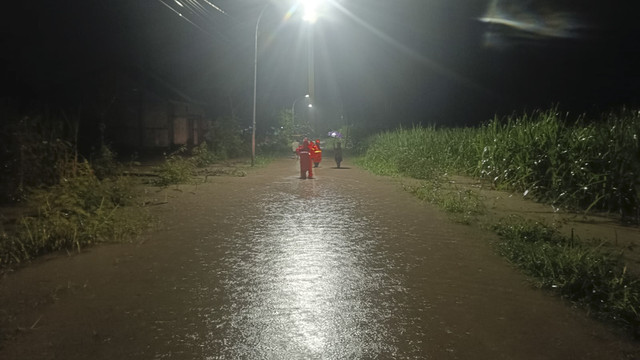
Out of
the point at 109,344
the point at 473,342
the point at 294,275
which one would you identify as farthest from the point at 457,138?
the point at 109,344

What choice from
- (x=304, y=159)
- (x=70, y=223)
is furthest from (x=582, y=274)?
(x=304, y=159)

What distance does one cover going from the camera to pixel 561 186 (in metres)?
9.43

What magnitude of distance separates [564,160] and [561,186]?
2.22ft

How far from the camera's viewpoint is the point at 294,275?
506 cm

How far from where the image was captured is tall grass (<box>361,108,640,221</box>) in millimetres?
8203

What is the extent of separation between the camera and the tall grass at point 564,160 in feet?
26.9

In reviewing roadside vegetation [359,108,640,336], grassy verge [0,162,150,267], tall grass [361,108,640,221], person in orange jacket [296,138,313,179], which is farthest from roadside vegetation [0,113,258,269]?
tall grass [361,108,640,221]

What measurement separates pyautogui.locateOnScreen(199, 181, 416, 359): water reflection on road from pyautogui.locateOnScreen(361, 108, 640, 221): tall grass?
4.36 metres

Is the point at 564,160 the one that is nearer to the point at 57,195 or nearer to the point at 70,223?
the point at 70,223

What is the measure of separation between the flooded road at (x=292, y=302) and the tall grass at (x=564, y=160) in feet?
9.76

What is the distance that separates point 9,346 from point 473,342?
3.40 meters

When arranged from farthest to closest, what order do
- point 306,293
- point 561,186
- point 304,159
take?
point 304,159, point 561,186, point 306,293

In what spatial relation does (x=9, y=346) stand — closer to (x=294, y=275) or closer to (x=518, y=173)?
(x=294, y=275)

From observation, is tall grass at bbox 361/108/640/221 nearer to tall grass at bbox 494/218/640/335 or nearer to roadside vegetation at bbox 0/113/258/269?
tall grass at bbox 494/218/640/335
